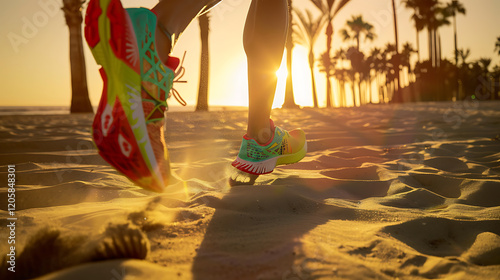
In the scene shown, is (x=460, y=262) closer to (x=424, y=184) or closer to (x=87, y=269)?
(x=87, y=269)

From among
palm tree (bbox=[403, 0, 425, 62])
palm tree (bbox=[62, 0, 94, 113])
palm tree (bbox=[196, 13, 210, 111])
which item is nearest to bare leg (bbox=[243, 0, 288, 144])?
palm tree (bbox=[62, 0, 94, 113])

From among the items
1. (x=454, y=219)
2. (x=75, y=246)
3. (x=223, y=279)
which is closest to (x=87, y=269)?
(x=75, y=246)

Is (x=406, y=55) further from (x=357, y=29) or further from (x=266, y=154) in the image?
(x=266, y=154)

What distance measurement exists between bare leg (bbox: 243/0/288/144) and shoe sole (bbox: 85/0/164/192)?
23.9 inches

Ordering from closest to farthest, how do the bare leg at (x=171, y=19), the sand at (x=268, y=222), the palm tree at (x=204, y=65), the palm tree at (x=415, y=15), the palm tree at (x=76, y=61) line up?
the sand at (x=268, y=222), the bare leg at (x=171, y=19), the palm tree at (x=76, y=61), the palm tree at (x=204, y=65), the palm tree at (x=415, y=15)

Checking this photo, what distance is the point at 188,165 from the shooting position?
7.24 ft

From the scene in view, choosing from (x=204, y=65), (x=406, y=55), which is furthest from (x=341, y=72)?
(x=204, y=65)

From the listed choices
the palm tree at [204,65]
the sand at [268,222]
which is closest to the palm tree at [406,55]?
the palm tree at [204,65]

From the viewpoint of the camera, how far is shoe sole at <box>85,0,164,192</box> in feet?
3.57

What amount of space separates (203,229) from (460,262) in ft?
2.22

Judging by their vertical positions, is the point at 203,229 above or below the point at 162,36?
below

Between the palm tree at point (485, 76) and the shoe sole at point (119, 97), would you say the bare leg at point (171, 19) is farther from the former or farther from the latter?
the palm tree at point (485, 76)

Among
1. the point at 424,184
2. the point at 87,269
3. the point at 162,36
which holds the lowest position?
the point at 424,184

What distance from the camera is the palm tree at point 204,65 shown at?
42.1ft
